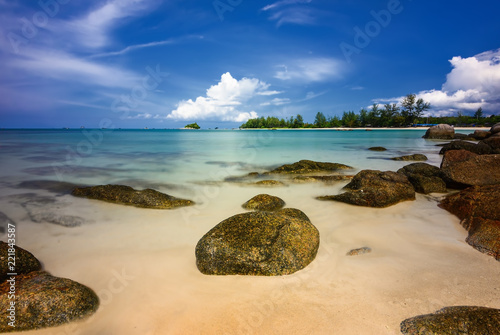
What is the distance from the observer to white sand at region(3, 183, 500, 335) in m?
2.69

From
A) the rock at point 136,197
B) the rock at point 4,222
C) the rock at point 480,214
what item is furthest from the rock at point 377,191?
the rock at point 4,222

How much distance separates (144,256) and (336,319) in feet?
10.3

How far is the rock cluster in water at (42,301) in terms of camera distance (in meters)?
2.63

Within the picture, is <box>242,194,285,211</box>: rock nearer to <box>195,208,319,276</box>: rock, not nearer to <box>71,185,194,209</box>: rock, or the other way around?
<box>71,185,194,209</box>: rock

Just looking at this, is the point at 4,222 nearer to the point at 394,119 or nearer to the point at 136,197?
the point at 136,197

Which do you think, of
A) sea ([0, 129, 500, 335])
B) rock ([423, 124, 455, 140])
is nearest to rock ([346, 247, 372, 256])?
sea ([0, 129, 500, 335])

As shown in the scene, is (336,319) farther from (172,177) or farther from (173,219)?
(172,177)

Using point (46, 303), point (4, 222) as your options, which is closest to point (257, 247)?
point (46, 303)

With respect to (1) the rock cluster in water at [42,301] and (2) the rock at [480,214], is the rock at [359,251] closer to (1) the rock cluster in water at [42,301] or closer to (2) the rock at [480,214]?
(2) the rock at [480,214]

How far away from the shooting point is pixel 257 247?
11.4 ft

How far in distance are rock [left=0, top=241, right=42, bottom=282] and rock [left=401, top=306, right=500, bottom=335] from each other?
15.6 ft

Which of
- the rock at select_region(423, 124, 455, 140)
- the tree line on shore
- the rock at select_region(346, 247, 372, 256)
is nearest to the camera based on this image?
the rock at select_region(346, 247, 372, 256)

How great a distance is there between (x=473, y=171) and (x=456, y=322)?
6805 mm

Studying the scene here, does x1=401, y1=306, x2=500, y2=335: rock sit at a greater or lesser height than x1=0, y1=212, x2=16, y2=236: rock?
greater
